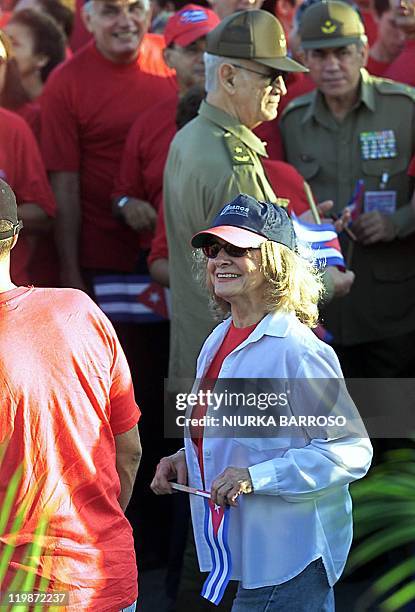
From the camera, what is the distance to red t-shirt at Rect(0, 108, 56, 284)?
17.5 feet

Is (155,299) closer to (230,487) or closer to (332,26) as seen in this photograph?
(332,26)

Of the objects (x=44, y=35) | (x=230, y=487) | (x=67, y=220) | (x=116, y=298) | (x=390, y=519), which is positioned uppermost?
(x=390, y=519)

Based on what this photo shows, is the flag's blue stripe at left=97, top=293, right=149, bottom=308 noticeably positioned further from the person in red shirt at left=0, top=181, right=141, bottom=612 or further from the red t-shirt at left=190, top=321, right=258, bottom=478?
the person in red shirt at left=0, top=181, right=141, bottom=612

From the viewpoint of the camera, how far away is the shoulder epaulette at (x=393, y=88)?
5.37 metres

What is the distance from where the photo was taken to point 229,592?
12.3ft

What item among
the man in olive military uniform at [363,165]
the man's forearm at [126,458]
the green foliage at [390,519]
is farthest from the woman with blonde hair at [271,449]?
the man in olive military uniform at [363,165]

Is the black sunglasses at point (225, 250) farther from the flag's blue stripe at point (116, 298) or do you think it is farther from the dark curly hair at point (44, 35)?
the dark curly hair at point (44, 35)

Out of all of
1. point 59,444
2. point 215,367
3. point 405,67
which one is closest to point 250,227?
point 215,367

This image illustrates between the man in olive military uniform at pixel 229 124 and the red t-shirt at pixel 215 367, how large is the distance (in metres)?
1.00

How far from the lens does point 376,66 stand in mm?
6477

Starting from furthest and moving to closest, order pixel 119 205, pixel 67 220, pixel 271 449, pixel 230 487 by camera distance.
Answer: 1. pixel 67 220
2. pixel 119 205
3. pixel 271 449
4. pixel 230 487

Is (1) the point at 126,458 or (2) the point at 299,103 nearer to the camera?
(1) the point at 126,458

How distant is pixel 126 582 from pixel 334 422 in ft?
2.09

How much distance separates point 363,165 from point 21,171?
1487mm
